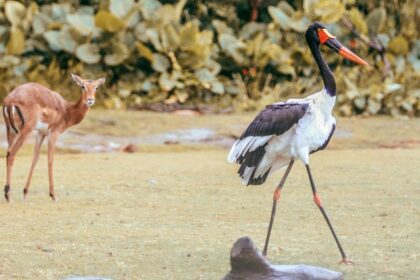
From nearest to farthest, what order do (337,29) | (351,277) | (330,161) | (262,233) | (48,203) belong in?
1. (351,277)
2. (262,233)
3. (48,203)
4. (330,161)
5. (337,29)

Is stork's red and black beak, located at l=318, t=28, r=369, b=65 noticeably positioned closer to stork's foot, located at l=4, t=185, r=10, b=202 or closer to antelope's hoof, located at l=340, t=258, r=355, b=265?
antelope's hoof, located at l=340, t=258, r=355, b=265

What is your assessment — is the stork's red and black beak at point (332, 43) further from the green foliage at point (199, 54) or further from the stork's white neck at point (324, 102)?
the green foliage at point (199, 54)

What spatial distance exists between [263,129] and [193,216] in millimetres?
1499

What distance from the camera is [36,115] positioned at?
8.13m

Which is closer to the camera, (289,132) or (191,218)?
(289,132)

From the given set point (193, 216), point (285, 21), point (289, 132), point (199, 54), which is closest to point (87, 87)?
point (193, 216)

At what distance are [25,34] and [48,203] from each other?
22.9 ft

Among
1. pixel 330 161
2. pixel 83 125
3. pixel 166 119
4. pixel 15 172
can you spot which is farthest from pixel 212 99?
pixel 15 172

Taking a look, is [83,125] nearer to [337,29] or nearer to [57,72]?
[57,72]

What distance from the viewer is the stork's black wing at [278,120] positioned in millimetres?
5926

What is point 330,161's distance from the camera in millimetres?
10602

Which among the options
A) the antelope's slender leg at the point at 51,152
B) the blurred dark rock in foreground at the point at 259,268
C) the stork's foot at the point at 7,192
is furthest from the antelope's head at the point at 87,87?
the blurred dark rock in foreground at the point at 259,268

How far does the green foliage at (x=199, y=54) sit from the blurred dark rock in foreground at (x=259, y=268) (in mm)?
9113

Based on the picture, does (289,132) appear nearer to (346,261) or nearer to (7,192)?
(346,261)
